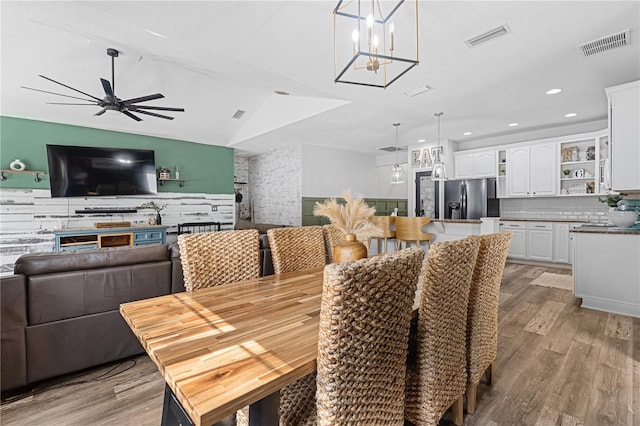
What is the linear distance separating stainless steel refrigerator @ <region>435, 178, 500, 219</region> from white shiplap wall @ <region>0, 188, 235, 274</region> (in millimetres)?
5944

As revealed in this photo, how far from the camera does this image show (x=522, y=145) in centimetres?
569

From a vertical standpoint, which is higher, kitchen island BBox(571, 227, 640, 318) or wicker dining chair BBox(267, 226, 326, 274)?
wicker dining chair BBox(267, 226, 326, 274)

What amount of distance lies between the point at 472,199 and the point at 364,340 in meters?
6.12

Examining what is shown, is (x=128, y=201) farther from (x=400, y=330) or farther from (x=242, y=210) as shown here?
(x=400, y=330)

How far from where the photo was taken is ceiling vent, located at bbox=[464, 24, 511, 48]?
241cm

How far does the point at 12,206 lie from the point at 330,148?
603 cm

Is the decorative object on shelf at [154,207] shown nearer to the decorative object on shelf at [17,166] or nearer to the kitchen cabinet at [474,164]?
the decorative object on shelf at [17,166]

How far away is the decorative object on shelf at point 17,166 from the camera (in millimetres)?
4832

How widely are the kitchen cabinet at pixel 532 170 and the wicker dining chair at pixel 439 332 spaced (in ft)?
17.7

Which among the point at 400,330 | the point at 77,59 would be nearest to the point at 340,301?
the point at 400,330

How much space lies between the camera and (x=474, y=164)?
627 centimetres

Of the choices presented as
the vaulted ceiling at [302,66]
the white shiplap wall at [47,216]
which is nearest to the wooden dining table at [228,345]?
the vaulted ceiling at [302,66]

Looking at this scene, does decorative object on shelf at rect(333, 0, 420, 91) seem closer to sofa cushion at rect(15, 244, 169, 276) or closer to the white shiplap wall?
sofa cushion at rect(15, 244, 169, 276)

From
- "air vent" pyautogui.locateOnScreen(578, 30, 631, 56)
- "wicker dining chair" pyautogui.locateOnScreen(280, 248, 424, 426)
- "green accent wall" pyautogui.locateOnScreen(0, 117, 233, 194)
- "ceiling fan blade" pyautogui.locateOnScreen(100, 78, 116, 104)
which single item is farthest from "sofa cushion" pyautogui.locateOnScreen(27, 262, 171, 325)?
"green accent wall" pyautogui.locateOnScreen(0, 117, 233, 194)
